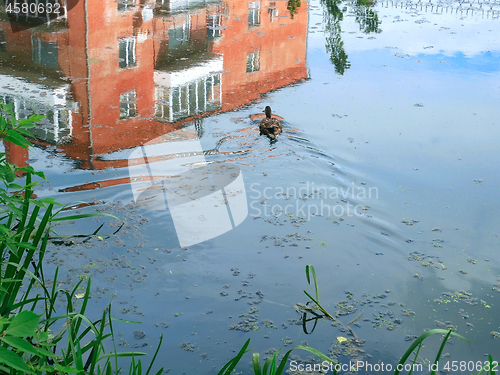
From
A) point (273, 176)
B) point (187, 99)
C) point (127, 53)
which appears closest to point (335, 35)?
point (127, 53)

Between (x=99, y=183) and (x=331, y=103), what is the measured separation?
235 inches

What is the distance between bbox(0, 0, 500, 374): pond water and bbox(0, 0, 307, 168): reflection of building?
0.23 ft

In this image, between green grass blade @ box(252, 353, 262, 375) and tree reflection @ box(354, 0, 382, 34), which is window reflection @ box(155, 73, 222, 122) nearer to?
green grass blade @ box(252, 353, 262, 375)

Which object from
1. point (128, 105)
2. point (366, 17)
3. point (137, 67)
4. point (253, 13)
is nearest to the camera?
point (128, 105)

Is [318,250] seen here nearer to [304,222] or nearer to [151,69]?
[304,222]

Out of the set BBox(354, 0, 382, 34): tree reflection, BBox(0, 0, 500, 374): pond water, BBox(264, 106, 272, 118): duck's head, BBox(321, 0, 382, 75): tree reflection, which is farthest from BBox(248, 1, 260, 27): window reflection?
BBox(264, 106, 272, 118): duck's head

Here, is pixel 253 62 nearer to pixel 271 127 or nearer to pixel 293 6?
pixel 271 127

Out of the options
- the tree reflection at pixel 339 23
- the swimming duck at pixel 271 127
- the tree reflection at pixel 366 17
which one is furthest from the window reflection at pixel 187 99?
the tree reflection at pixel 366 17

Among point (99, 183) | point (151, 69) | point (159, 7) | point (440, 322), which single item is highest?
point (159, 7)

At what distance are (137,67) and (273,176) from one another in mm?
6620

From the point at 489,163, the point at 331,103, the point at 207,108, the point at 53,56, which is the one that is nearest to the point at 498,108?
the point at 489,163

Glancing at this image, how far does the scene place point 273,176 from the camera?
8062 millimetres

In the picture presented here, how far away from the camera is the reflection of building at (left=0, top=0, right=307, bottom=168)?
9.57 metres

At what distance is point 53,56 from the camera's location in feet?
42.8
